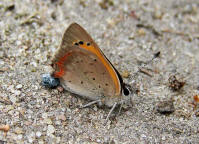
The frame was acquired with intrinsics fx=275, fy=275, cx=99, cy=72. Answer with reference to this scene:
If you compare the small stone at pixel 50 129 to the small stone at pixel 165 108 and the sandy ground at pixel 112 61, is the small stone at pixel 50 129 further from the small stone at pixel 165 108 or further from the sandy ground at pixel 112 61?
the small stone at pixel 165 108

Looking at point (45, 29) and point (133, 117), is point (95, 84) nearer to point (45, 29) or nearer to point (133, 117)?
point (133, 117)

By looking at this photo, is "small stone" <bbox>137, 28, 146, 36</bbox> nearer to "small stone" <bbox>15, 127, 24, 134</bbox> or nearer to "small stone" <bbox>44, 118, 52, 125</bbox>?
"small stone" <bbox>44, 118, 52, 125</bbox>

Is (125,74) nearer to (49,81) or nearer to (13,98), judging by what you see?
Result: (49,81)

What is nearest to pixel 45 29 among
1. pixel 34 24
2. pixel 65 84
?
pixel 34 24

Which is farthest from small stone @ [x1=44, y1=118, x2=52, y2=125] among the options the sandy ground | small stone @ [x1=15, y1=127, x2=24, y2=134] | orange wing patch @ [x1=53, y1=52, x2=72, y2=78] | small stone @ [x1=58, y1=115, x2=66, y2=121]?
orange wing patch @ [x1=53, y1=52, x2=72, y2=78]

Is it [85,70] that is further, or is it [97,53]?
[85,70]

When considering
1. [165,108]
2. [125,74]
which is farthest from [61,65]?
[165,108]
